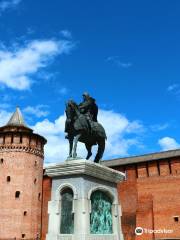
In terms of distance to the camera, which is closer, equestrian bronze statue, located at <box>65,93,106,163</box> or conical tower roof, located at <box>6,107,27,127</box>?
equestrian bronze statue, located at <box>65,93,106,163</box>

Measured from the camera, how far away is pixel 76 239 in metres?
4.46

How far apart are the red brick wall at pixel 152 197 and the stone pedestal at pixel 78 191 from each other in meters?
17.6

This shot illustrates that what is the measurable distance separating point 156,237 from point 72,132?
18.5m

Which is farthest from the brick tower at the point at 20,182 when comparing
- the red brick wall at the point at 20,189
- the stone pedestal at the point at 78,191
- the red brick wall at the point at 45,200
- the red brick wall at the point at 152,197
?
the stone pedestal at the point at 78,191

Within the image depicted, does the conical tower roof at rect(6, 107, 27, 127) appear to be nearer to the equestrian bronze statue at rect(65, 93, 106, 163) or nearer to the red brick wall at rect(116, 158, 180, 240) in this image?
the red brick wall at rect(116, 158, 180, 240)

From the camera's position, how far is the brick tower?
22609 millimetres

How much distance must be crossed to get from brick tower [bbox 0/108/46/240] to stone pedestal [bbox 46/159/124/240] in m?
18.8

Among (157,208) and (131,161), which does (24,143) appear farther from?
(157,208)

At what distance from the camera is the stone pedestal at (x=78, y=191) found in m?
4.53

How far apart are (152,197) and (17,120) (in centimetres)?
1116

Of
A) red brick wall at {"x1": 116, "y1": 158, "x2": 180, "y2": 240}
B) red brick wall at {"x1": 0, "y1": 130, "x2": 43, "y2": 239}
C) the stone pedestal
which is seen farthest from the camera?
red brick wall at {"x1": 0, "y1": 130, "x2": 43, "y2": 239}

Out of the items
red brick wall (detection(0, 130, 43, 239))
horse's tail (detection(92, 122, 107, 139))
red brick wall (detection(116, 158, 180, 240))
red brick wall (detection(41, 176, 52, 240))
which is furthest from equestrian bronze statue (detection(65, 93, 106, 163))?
red brick wall (detection(41, 176, 52, 240))

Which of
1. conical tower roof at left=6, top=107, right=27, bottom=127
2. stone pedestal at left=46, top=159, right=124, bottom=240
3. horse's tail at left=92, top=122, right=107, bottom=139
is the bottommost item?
stone pedestal at left=46, top=159, right=124, bottom=240

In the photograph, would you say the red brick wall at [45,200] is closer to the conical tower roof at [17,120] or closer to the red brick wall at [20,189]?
the red brick wall at [20,189]
